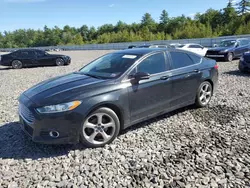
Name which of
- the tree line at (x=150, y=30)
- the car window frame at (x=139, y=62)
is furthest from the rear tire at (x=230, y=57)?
the tree line at (x=150, y=30)

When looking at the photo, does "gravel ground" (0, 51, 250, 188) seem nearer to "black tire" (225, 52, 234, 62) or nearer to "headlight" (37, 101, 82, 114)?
"headlight" (37, 101, 82, 114)

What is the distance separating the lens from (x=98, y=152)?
3486 millimetres

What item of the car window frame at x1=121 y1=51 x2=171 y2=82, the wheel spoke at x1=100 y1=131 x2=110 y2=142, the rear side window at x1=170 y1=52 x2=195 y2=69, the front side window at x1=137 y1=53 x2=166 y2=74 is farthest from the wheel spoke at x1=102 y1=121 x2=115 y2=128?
the rear side window at x1=170 y1=52 x2=195 y2=69

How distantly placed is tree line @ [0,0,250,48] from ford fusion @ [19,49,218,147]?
41683 mm

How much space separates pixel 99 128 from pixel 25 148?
4.23 feet

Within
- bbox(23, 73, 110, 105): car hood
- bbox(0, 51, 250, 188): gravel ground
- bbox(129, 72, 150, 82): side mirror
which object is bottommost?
bbox(0, 51, 250, 188): gravel ground

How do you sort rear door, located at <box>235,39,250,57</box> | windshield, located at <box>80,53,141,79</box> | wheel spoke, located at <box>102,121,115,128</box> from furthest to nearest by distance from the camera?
rear door, located at <box>235,39,250,57</box>
windshield, located at <box>80,53,141,79</box>
wheel spoke, located at <box>102,121,115,128</box>

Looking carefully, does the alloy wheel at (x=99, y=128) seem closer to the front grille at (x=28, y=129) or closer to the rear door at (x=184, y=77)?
the front grille at (x=28, y=129)

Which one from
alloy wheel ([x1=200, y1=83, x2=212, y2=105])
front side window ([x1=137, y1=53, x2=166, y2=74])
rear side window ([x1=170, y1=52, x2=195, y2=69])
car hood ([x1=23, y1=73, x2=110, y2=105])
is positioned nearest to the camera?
car hood ([x1=23, y1=73, x2=110, y2=105])

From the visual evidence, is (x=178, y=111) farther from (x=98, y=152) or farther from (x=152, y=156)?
(x=98, y=152)

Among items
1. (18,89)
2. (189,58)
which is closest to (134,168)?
(189,58)

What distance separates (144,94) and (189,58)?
1723mm

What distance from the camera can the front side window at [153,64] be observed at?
13.4 feet

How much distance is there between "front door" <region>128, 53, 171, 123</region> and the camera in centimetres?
387
